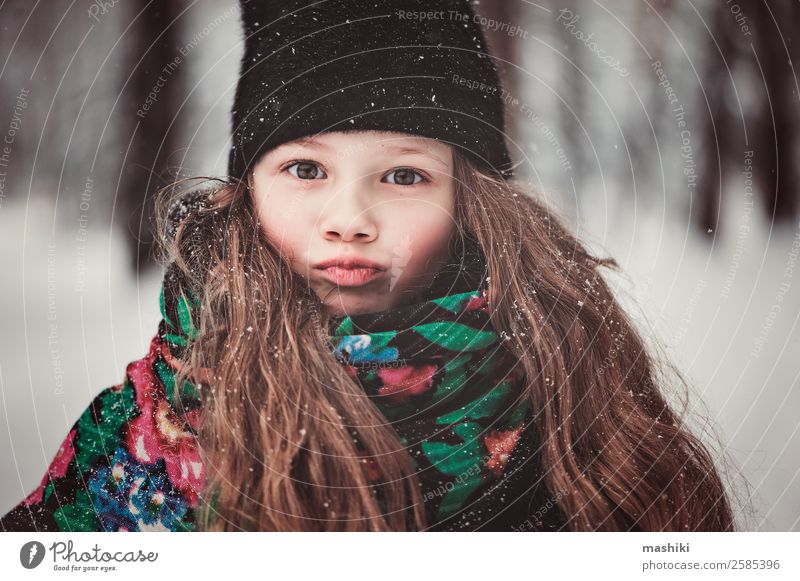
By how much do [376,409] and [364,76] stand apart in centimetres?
34

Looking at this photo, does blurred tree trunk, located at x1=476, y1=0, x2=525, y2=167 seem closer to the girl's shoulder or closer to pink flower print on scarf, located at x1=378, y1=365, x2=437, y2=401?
pink flower print on scarf, located at x1=378, y1=365, x2=437, y2=401

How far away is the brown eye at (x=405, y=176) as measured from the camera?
70cm

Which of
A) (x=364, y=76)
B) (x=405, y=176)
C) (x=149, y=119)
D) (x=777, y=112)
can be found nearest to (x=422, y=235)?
(x=405, y=176)

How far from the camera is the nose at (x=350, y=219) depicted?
0.70 metres

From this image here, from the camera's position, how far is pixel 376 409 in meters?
0.71

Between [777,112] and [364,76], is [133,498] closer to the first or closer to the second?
[364,76]

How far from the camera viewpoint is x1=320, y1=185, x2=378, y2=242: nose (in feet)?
2.29

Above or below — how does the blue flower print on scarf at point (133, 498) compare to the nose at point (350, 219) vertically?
below

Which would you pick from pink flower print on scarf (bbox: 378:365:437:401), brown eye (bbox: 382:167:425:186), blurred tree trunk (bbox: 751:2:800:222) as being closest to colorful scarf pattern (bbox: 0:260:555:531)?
pink flower print on scarf (bbox: 378:365:437:401)

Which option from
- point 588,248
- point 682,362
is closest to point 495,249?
point 588,248

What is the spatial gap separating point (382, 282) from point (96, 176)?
0.33m

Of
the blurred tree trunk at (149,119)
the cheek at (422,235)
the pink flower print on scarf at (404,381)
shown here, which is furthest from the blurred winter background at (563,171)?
the pink flower print on scarf at (404,381)

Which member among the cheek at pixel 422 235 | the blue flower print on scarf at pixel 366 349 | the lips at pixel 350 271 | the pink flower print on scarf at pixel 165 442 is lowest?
the pink flower print on scarf at pixel 165 442
